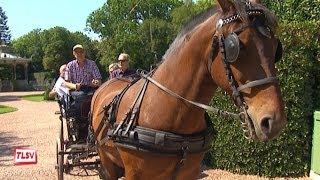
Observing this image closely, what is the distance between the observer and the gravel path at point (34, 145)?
28.5ft

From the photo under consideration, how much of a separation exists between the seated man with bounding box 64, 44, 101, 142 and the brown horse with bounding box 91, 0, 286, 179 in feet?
5.73

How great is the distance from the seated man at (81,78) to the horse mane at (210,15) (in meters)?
2.61

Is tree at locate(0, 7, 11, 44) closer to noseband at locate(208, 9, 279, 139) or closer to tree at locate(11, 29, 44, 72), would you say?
tree at locate(11, 29, 44, 72)

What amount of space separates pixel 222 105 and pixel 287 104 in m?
1.24

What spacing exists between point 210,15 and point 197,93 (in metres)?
0.58

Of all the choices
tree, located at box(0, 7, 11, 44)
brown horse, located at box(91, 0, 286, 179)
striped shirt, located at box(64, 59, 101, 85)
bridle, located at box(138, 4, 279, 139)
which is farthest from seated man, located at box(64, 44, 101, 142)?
tree, located at box(0, 7, 11, 44)

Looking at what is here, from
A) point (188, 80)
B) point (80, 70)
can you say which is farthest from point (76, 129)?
point (188, 80)

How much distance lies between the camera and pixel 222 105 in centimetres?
818

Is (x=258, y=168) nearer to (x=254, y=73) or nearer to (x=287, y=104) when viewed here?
(x=287, y=104)

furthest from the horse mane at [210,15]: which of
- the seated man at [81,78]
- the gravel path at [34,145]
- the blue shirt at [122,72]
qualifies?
the gravel path at [34,145]

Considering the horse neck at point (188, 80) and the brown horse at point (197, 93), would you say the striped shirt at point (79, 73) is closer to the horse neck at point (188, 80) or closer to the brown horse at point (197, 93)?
the brown horse at point (197, 93)

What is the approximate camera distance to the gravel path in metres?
8.68

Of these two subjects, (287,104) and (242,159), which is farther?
(242,159)

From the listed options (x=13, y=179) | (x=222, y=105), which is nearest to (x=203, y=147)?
(x=222, y=105)
